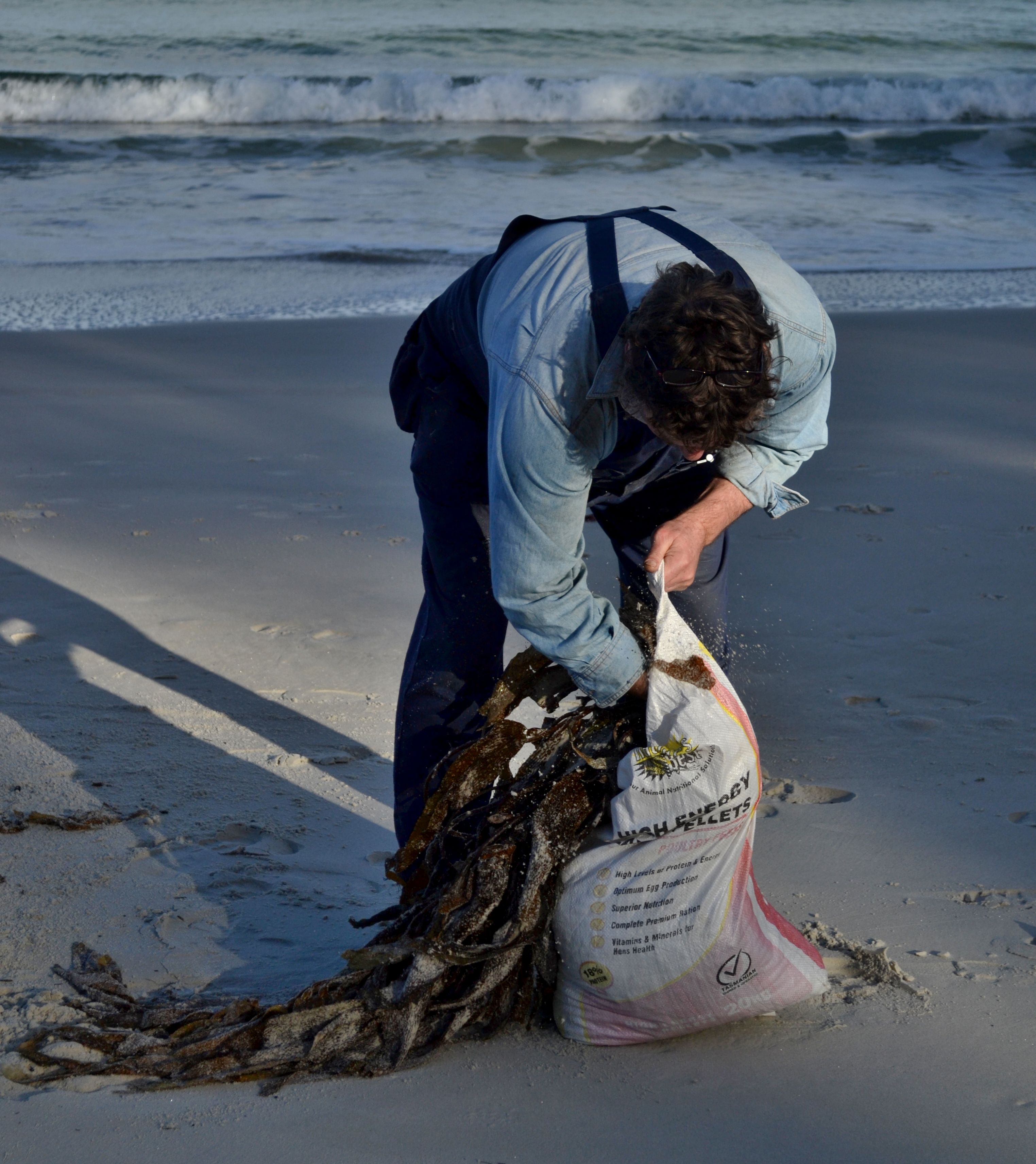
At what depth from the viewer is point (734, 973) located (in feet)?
6.30

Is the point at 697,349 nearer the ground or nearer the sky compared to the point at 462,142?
nearer the ground

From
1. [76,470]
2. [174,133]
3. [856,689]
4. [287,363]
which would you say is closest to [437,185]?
[174,133]

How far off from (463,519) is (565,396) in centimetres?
59

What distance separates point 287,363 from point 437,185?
19.0 feet

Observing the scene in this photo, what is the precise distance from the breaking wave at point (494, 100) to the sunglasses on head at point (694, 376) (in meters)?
14.8

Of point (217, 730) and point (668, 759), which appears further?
point (217, 730)

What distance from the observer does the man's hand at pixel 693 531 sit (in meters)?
2.03

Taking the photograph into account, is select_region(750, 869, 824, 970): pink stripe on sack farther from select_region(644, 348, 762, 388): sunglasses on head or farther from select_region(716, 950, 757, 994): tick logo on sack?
select_region(644, 348, 762, 388): sunglasses on head

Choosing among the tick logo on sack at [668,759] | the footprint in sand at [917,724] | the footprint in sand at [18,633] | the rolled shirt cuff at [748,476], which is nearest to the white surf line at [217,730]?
the footprint in sand at [18,633]

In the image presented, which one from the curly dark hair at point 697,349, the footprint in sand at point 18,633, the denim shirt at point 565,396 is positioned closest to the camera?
the curly dark hair at point 697,349

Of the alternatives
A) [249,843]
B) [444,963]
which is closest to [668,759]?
[444,963]

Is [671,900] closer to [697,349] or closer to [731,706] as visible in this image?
[731,706]

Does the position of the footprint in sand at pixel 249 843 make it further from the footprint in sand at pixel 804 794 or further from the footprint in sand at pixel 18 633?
the footprint in sand at pixel 18 633

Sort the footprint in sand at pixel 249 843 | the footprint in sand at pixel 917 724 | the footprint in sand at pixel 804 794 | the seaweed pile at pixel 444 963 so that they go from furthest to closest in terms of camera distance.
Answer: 1. the footprint in sand at pixel 917 724
2. the footprint in sand at pixel 804 794
3. the footprint in sand at pixel 249 843
4. the seaweed pile at pixel 444 963
